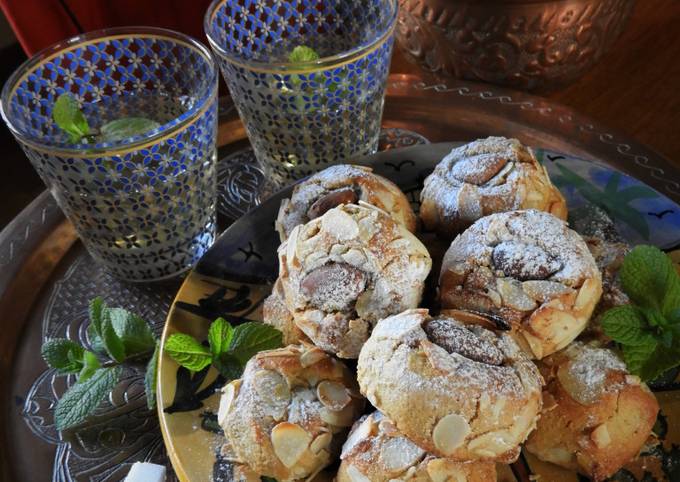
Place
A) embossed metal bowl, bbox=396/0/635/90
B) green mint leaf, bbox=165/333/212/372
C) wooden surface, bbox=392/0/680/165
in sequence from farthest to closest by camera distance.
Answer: wooden surface, bbox=392/0/680/165 → embossed metal bowl, bbox=396/0/635/90 → green mint leaf, bbox=165/333/212/372

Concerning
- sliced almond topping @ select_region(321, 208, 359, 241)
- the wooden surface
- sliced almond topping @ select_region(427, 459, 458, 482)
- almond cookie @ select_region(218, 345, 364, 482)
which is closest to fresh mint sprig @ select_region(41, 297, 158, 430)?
almond cookie @ select_region(218, 345, 364, 482)

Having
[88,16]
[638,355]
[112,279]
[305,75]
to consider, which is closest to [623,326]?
[638,355]

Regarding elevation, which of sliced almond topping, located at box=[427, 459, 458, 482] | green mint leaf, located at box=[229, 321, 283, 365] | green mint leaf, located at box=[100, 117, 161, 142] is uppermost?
green mint leaf, located at box=[100, 117, 161, 142]

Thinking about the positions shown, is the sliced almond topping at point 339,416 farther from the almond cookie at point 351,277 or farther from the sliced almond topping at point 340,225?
the sliced almond topping at point 340,225

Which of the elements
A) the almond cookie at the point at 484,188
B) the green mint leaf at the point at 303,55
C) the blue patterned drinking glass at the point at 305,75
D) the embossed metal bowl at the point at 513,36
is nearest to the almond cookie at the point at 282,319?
the almond cookie at the point at 484,188

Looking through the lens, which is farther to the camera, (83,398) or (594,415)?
(83,398)

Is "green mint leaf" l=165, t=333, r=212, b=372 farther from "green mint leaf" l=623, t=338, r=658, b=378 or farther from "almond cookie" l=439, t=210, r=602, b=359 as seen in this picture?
"green mint leaf" l=623, t=338, r=658, b=378

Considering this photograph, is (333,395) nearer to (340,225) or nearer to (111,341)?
(340,225)
